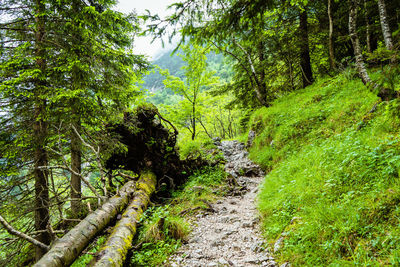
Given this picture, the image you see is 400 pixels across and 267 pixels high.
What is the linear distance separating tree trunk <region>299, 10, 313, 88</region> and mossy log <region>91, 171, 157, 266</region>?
10.3 metres

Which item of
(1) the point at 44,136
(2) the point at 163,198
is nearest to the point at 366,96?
(2) the point at 163,198

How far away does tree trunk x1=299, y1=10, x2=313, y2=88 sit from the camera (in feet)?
31.5

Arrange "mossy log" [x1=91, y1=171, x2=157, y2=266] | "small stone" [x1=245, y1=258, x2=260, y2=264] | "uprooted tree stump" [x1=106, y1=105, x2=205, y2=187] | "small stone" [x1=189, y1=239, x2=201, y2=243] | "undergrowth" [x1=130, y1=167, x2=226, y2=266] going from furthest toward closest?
"uprooted tree stump" [x1=106, y1=105, x2=205, y2=187] → "small stone" [x1=189, y1=239, x2=201, y2=243] → "undergrowth" [x1=130, y1=167, x2=226, y2=266] → "mossy log" [x1=91, y1=171, x2=157, y2=266] → "small stone" [x1=245, y1=258, x2=260, y2=264]

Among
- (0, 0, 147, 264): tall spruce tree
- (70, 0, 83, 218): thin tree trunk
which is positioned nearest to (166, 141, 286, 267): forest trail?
(0, 0, 147, 264): tall spruce tree

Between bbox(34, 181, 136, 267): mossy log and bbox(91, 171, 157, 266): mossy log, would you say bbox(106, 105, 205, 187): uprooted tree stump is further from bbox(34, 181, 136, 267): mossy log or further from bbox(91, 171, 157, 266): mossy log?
bbox(34, 181, 136, 267): mossy log

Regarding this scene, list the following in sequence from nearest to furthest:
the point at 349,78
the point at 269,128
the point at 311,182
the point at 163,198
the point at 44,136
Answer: the point at 311,182, the point at 44,136, the point at 163,198, the point at 349,78, the point at 269,128

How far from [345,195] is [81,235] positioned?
470cm

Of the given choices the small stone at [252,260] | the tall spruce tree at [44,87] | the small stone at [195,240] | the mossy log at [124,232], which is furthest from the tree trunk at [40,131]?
the small stone at [252,260]

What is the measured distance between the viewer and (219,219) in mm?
4797

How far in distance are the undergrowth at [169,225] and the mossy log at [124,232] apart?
8.4 inches

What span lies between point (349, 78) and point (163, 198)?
29.2 feet

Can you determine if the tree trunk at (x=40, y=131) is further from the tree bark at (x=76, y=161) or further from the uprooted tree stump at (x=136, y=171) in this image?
the uprooted tree stump at (x=136, y=171)

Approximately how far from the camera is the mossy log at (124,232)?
10.1 feet

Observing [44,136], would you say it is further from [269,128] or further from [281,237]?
[269,128]
